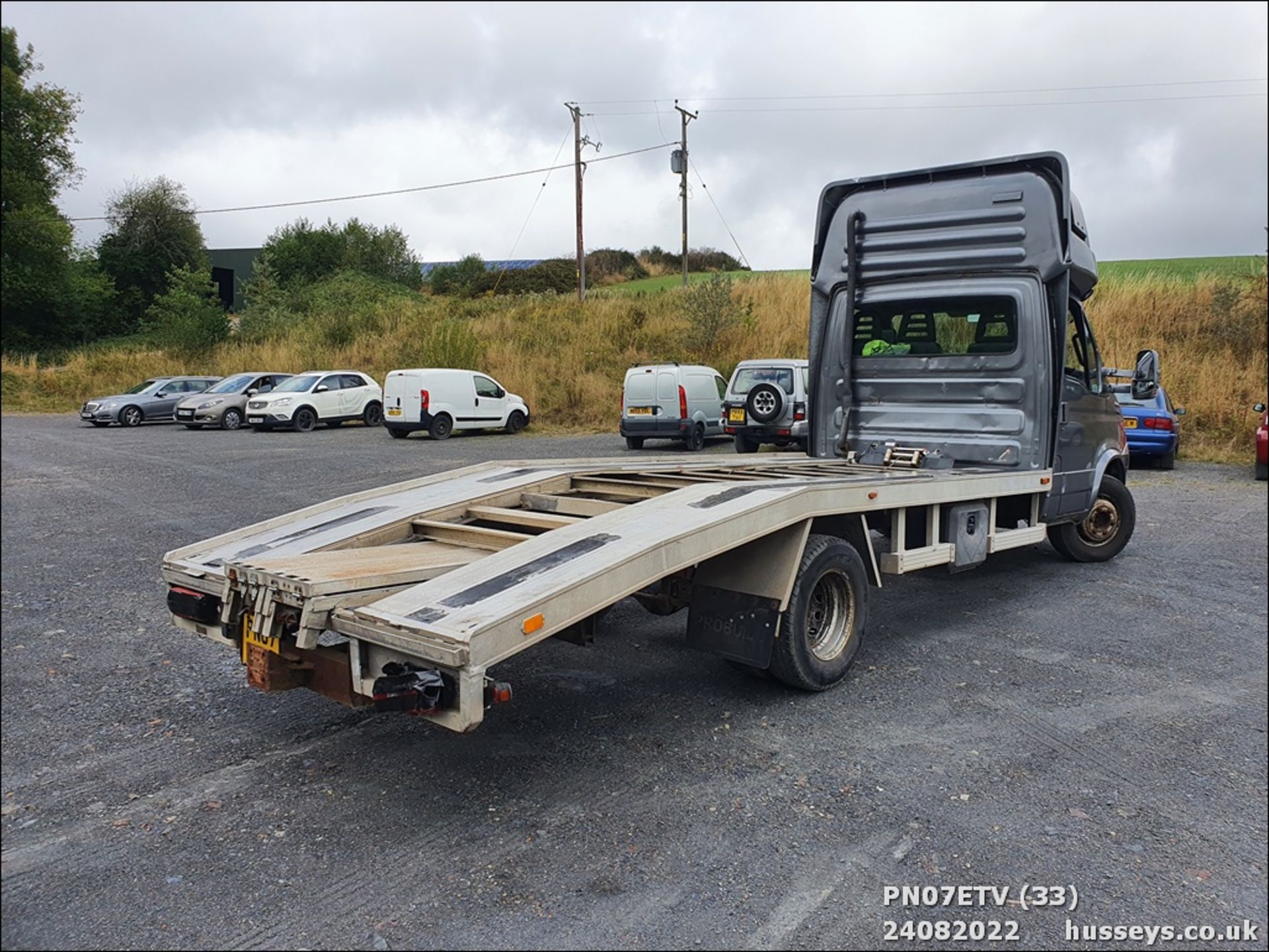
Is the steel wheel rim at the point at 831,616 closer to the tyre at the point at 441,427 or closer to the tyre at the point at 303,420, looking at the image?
the tyre at the point at 441,427

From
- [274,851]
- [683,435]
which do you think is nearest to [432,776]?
[274,851]

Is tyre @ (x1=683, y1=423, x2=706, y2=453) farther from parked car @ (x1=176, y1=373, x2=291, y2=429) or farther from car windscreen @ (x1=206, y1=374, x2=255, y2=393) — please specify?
car windscreen @ (x1=206, y1=374, x2=255, y2=393)

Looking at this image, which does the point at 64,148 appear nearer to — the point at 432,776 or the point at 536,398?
the point at 432,776

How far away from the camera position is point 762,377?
17000mm

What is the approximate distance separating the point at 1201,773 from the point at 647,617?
128 inches

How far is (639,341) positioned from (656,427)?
11867 mm

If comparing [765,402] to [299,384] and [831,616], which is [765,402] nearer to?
[831,616]

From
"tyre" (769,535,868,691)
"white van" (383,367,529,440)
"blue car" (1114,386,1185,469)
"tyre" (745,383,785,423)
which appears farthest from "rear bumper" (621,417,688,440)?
"tyre" (769,535,868,691)

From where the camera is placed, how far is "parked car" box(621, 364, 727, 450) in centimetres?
1828

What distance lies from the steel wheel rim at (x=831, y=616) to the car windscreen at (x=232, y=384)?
2341cm

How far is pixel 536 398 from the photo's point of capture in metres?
25.9

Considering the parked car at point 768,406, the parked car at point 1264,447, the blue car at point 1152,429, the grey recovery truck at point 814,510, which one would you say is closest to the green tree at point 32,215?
the grey recovery truck at point 814,510

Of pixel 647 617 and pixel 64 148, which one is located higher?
pixel 64 148

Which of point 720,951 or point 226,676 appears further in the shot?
point 226,676
